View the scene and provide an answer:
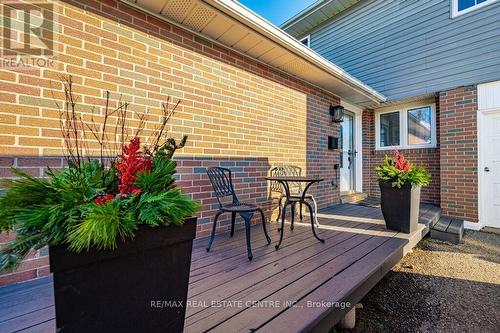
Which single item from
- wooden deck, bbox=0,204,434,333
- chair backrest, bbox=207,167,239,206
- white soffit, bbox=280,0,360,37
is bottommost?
wooden deck, bbox=0,204,434,333

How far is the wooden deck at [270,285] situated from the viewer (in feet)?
4.11

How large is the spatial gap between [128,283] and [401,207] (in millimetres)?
3256

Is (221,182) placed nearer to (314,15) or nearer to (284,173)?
(284,173)

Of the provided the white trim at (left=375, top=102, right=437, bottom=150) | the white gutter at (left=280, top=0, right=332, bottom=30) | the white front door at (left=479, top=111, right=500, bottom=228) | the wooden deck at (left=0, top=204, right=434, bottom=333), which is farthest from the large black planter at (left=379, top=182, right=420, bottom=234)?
the white gutter at (left=280, top=0, right=332, bottom=30)

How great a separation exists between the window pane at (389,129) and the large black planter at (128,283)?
6200 mm

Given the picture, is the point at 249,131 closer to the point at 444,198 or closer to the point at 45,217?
the point at 45,217

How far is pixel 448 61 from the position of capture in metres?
4.51

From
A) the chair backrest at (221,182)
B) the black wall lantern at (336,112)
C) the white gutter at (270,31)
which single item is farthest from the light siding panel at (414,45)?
the chair backrest at (221,182)

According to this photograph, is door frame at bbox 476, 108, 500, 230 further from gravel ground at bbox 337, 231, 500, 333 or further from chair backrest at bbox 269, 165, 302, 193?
chair backrest at bbox 269, 165, 302, 193

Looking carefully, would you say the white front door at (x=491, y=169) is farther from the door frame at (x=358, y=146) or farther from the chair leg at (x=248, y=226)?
the chair leg at (x=248, y=226)

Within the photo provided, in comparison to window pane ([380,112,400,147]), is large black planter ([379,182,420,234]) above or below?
below

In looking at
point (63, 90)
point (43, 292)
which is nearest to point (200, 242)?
point (43, 292)

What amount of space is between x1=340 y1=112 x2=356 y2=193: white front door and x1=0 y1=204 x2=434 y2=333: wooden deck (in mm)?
2823

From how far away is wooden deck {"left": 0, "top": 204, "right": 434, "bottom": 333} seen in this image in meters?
1.25
